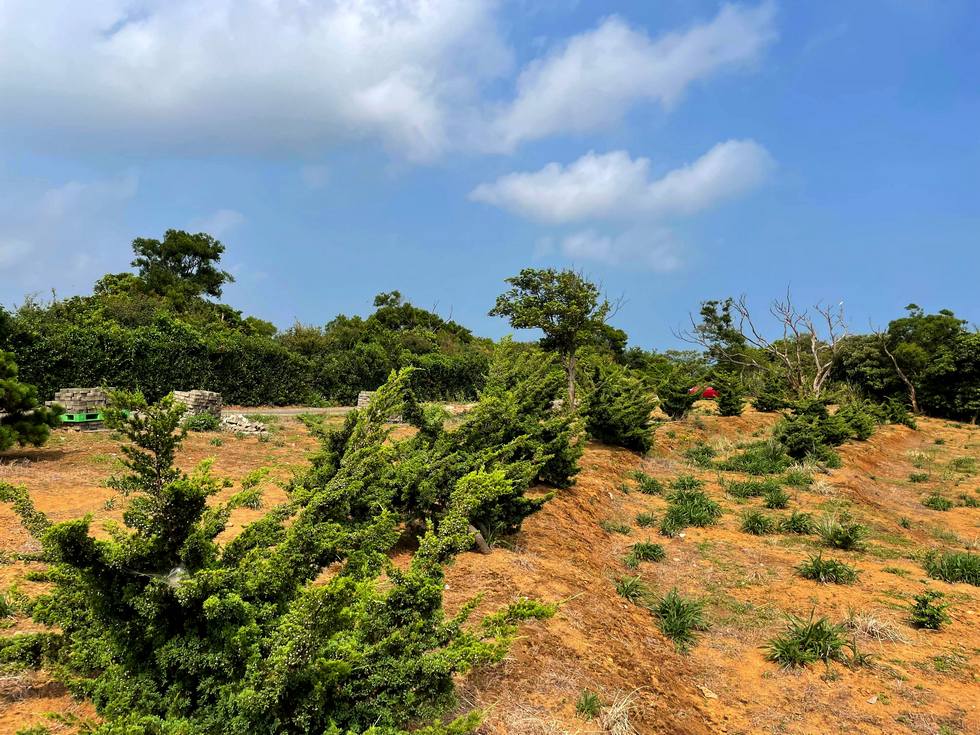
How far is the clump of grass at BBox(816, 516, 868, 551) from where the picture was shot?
891 centimetres

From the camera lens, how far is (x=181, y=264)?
4128 cm

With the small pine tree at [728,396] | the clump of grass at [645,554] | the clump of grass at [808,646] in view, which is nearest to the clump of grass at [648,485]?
the clump of grass at [645,554]

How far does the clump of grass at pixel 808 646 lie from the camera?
559 cm

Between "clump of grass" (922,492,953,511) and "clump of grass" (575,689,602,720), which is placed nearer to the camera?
"clump of grass" (575,689,602,720)

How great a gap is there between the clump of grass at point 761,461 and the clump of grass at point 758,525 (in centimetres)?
494

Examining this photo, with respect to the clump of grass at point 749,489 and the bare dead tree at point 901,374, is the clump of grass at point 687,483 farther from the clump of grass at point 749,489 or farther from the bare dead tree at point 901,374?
the bare dead tree at point 901,374

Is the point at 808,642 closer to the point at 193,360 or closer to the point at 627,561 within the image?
the point at 627,561

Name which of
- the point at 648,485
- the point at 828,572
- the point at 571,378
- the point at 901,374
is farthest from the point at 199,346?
the point at 901,374

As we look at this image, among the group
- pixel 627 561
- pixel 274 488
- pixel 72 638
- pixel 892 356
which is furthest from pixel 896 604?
pixel 892 356

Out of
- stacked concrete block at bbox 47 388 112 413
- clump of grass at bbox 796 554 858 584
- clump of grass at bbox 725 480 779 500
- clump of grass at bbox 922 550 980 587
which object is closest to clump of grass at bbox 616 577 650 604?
clump of grass at bbox 796 554 858 584

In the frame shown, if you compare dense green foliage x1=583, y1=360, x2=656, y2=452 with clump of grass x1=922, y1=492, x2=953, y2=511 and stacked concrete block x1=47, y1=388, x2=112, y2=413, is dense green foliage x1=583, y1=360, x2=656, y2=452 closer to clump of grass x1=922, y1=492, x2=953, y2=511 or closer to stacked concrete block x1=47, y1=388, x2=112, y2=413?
clump of grass x1=922, y1=492, x2=953, y2=511

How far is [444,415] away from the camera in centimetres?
808

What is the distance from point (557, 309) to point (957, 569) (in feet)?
41.6

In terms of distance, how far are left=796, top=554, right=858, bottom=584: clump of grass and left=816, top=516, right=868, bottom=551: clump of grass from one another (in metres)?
1.11
